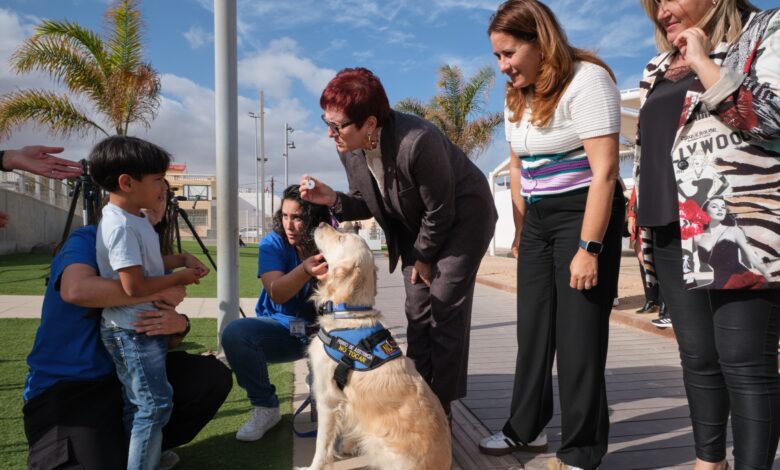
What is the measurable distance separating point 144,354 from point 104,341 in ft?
0.78

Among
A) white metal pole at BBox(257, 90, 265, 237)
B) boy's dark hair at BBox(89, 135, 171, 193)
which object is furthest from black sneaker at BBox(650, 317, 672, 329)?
white metal pole at BBox(257, 90, 265, 237)

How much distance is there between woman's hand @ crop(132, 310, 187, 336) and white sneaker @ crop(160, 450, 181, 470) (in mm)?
825

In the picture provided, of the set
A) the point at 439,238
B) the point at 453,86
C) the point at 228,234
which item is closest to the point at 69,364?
the point at 439,238

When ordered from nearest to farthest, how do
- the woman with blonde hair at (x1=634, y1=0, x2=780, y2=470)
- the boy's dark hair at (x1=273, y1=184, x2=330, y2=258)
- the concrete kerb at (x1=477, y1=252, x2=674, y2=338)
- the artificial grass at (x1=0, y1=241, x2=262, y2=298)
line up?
the woman with blonde hair at (x1=634, y1=0, x2=780, y2=470) → the boy's dark hair at (x1=273, y1=184, x2=330, y2=258) → the concrete kerb at (x1=477, y1=252, x2=674, y2=338) → the artificial grass at (x1=0, y1=241, x2=262, y2=298)

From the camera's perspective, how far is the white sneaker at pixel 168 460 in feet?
9.34

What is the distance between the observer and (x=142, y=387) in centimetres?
239

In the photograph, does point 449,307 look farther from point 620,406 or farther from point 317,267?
point 620,406

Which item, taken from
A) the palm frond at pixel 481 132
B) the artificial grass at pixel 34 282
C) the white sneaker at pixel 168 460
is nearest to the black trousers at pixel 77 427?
the white sneaker at pixel 168 460

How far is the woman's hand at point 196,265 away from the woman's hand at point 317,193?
2.47 feet

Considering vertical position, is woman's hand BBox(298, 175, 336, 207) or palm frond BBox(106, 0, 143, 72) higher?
palm frond BBox(106, 0, 143, 72)

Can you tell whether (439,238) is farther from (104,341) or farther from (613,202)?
(104,341)

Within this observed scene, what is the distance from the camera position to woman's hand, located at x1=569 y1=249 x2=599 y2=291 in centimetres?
238

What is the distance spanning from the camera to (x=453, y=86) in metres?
22.7

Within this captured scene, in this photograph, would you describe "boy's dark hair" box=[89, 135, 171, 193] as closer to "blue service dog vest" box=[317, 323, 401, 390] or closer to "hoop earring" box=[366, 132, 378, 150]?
"hoop earring" box=[366, 132, 378, 150]
